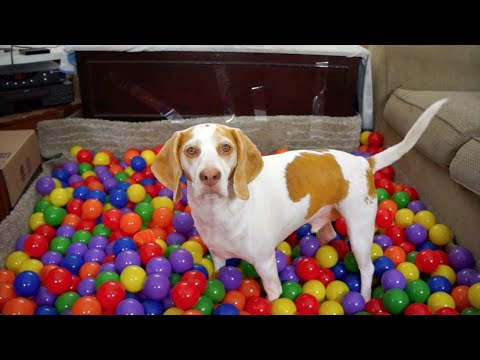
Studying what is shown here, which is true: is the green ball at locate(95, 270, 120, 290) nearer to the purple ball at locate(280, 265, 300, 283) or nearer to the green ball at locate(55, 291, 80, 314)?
the green ball at locate(55, 291, 80, 314)

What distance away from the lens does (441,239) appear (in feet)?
6.50

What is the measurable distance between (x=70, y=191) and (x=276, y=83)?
4.59 ft

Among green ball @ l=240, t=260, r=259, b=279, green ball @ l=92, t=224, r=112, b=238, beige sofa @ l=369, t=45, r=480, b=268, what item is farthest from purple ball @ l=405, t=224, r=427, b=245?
green ball @ l=92, t=224, r=112, b=238

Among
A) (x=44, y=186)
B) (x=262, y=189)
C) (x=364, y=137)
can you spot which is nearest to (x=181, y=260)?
(x=262, y=189)

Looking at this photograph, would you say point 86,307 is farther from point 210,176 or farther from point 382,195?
point 382,195

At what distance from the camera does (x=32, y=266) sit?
6.02 feet

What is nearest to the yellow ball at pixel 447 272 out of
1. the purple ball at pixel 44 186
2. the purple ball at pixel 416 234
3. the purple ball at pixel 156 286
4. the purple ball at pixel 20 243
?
the purple ball at pixel 416 234

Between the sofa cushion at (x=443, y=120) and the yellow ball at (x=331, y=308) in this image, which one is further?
the sofa cushion at (x=443, y=120)

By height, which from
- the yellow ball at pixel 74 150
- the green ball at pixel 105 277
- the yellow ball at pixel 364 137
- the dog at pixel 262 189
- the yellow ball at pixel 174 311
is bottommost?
the yellow ball at pixel 174 311

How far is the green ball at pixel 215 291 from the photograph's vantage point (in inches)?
67.0

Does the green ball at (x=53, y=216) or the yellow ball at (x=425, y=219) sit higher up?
the yellow ball at (x=425, y=219)

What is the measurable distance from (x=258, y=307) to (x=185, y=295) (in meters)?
0.28

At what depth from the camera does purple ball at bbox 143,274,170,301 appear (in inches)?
64.7

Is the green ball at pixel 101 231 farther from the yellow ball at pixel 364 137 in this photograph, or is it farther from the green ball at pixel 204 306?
the yellow ball at pixel 364 137
